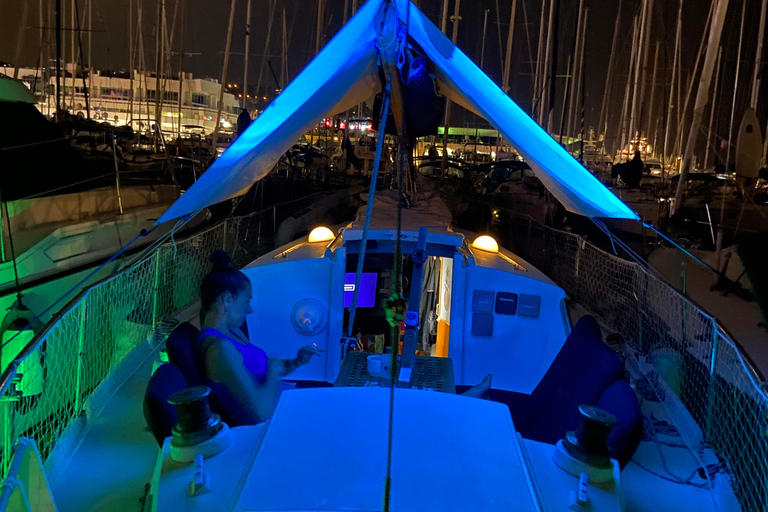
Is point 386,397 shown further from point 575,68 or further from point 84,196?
point 575,68

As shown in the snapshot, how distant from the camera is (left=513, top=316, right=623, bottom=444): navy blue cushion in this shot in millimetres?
3225

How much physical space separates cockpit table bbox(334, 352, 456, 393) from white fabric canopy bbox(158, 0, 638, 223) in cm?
148

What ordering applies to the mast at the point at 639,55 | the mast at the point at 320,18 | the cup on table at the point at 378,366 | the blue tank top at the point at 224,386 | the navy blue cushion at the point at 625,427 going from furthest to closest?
the mast at the point at 320,18 → the mast at the point at 639,55 → the cup on table at the point at 378,366 → the blue tank top at the point at 224,386 → the navy blue cushion at the point at 625,427

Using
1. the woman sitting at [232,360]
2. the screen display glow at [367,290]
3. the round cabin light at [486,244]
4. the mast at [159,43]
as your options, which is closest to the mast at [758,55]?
the round cabin light at [486,244]

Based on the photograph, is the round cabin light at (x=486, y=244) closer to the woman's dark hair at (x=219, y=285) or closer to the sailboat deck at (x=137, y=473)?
the sailboat deck at (x=137, y=473)

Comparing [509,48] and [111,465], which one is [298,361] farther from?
[509,48]

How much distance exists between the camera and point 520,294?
17.3 feet

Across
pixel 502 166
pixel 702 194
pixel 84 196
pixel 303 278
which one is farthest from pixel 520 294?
pixel 502 166

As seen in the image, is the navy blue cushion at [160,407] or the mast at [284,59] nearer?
the navy blue cushion at [160,407]

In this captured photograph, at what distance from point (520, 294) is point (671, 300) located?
1277mm

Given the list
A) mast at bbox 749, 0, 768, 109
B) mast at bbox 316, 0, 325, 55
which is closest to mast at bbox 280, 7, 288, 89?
mast at bbox 316, 0, 325, 55

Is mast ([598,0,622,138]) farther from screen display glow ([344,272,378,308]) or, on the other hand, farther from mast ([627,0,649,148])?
screen display glow ([344,272,378,308])

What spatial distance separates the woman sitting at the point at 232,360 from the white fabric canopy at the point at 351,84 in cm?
50

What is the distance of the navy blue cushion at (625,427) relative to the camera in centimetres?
259
